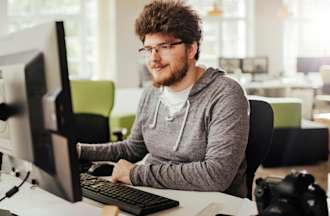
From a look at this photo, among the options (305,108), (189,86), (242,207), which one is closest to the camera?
(242,207)

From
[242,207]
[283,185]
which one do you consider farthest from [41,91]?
[242,207]

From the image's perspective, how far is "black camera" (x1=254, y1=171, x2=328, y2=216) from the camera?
96cm

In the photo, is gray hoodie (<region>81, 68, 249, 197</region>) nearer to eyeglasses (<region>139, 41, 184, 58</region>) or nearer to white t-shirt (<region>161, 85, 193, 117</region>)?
white t-shirt (<region>161, 85, 193, 117</region>)

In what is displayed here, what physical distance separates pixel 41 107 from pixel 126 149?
1107mm

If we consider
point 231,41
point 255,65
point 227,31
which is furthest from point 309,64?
point 227,31

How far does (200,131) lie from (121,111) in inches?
175

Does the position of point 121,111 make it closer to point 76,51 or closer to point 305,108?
point 76,51

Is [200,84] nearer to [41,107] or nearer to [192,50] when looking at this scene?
[192,50]

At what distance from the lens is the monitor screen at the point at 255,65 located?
26.8 ft

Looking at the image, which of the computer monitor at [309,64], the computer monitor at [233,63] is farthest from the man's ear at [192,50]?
the computer monitor at [309,64]

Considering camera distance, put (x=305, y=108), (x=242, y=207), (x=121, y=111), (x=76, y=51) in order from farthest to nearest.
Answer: (x=305, y=108) < (x=76, y=51) < (x=121, y=111) < (x=242, y=207)

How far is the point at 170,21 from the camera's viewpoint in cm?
175

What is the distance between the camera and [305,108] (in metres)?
8.17

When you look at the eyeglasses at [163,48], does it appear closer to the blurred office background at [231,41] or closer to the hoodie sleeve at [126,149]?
the hoodie sleeve at [126,149]
